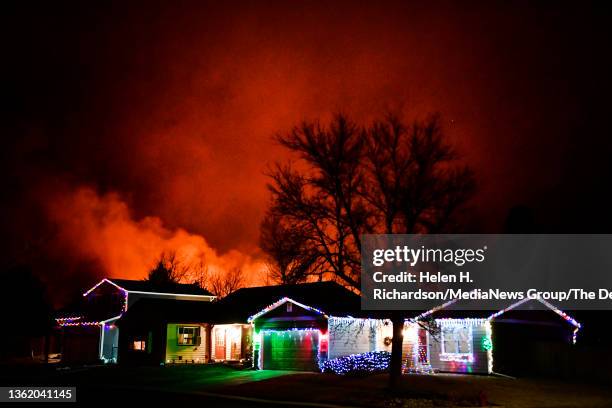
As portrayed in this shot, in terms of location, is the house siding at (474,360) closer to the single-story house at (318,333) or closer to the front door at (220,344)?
the single-story house at (318,333)

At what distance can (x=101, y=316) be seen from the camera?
165ft

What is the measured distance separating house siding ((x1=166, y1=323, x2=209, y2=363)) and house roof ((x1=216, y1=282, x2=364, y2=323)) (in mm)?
2696

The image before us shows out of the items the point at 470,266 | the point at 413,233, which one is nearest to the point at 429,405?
the point at 413,233

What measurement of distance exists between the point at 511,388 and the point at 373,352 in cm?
925

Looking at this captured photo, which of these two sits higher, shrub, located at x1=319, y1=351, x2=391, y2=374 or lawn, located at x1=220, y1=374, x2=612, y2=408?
shrub, located at x1=319, y1=351, x2=391, y2=374

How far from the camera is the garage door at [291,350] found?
119 ft

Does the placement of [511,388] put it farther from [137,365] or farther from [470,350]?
[137,365]

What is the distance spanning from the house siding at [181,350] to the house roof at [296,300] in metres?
2.70

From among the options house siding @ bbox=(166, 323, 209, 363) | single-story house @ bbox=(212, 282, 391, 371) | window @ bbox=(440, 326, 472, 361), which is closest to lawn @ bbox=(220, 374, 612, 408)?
window @ bbox=(440, 326, 472, 361)

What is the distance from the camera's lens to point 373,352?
35.7m

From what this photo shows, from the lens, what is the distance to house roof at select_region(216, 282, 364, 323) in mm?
37531

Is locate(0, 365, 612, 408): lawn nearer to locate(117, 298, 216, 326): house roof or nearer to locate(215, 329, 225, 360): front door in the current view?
locate(117, 298, 216, 326): house roof

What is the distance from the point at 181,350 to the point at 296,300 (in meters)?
13.1

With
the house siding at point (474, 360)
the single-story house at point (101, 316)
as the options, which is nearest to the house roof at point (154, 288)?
the single-story house at point (101, 316)
